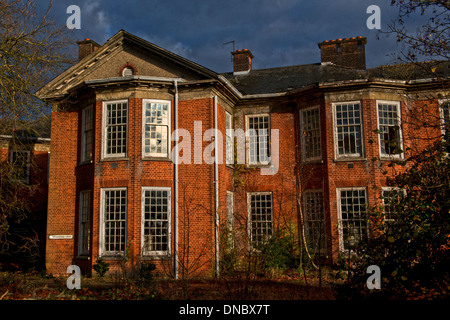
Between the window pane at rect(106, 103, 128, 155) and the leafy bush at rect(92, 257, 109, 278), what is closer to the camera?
the leafy bush at rect(92, 257, 109, 278)

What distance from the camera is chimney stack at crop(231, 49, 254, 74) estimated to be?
24.0 metres

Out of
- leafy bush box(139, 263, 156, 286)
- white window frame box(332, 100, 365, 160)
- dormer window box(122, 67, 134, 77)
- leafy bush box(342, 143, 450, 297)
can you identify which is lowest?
leafy bush box(139, 263, 156, 286)

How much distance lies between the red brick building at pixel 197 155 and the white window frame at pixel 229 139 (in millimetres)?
49

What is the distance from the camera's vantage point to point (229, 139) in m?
19.8

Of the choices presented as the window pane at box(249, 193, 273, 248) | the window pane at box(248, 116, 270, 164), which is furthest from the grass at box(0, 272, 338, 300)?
the window pane at box(248, 116, 270, 164)

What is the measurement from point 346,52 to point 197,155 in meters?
11.2

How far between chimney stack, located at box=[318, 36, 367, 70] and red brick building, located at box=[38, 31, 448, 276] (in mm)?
2513

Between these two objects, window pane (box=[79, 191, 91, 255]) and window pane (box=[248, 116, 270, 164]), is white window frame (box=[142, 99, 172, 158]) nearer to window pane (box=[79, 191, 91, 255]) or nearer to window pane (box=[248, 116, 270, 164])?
window pane (box=[79, 191, 91, 255])

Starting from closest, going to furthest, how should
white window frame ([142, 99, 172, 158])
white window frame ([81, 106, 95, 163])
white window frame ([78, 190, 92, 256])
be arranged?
white window frame ([142, 99, 172, 158]), white window frame ([78, 190, 92, 256]), white window frame ([81, 106, 95, 163])

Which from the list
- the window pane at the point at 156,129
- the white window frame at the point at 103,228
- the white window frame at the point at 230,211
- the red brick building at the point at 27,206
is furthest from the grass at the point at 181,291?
the red brick building at the point at 27,206

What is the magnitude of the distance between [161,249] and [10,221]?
1138 cm

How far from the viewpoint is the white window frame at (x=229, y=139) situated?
19406 millimetres

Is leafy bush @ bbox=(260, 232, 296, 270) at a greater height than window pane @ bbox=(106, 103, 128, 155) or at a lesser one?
lesser

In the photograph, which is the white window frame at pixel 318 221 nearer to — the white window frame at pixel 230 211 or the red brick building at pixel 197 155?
the red brick building at pixel 197 155
